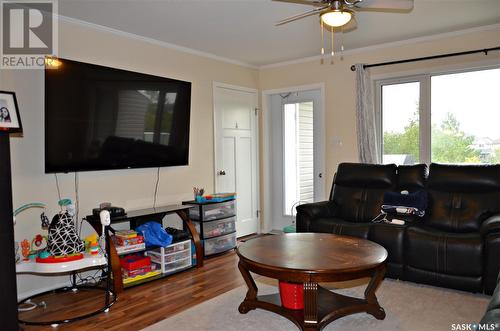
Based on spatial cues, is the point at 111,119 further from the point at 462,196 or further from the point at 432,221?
the point at 462,196

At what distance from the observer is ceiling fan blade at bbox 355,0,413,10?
2.64 meters

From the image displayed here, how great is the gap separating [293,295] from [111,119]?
2.28 m

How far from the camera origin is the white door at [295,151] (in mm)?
5391

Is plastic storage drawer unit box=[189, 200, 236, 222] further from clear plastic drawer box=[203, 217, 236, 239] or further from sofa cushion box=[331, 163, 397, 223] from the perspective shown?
sofa cushion box=[331, 163, 397, 223]

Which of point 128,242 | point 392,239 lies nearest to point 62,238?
point 128,242

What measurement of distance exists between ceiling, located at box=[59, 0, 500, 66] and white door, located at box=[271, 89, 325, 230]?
3.00ft

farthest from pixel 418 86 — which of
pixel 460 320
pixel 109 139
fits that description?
pixel 109 139

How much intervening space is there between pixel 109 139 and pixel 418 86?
3.44m

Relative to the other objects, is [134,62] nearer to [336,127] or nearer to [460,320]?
[336,127]

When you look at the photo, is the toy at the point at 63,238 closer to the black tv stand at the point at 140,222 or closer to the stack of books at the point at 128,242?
the black tv stand at the point at 140,222

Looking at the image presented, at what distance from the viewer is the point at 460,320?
8.82ft

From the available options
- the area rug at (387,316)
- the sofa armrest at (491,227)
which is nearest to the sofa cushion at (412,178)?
the sofa armrest at (491,227)

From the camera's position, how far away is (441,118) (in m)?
4.41

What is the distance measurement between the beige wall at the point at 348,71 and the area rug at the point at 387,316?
2134 mm
